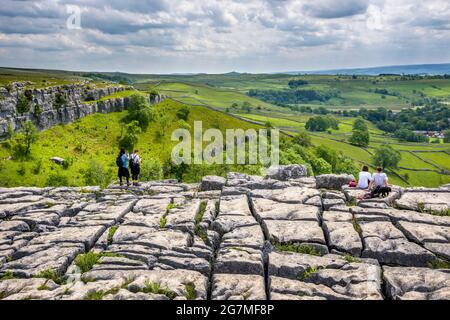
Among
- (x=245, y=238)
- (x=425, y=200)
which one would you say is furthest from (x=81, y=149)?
(x=425, y=200)

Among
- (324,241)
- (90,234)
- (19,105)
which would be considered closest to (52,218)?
(90,234)

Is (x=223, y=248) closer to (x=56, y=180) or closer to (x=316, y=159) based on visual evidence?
(x=56, y=180)

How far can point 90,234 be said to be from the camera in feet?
74.8

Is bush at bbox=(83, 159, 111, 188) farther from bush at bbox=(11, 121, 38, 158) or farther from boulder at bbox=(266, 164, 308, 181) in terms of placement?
boulder at bbox=(266, 164, 308, 181)

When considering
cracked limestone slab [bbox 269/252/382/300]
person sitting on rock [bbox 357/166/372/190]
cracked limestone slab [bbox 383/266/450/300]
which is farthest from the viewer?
person sitting on rock [bbox 357/166/372/190]

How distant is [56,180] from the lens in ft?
248

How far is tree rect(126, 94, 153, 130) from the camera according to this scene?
12044 cm

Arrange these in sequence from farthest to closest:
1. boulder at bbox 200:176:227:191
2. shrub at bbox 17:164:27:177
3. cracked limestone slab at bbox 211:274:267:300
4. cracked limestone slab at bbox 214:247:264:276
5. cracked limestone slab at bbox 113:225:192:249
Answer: shrub at bbox 17:164:27:177 → boulder at bbox 200:176:227:191 → cracked limestone slab at bbox 113:225:192:249 → cracked limestone slab at bbox 214:247:264:276 → cracked limestone slab at bbox 211:274:267:300

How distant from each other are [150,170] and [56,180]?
1925cm

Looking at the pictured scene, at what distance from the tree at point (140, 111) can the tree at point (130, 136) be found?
213 inches

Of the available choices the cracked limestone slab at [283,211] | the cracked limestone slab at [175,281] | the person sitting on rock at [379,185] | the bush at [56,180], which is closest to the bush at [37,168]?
the bush at [56,180]

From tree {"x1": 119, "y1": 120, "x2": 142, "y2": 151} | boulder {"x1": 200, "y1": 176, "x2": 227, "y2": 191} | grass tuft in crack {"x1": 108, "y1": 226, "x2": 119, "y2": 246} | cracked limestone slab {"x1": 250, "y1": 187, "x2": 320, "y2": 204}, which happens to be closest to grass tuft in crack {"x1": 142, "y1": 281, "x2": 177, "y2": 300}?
grass tuft in crack {"x1": 108, "y1": 226, "x2": 119, "y2": 246}

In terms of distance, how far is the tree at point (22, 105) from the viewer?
296ft
